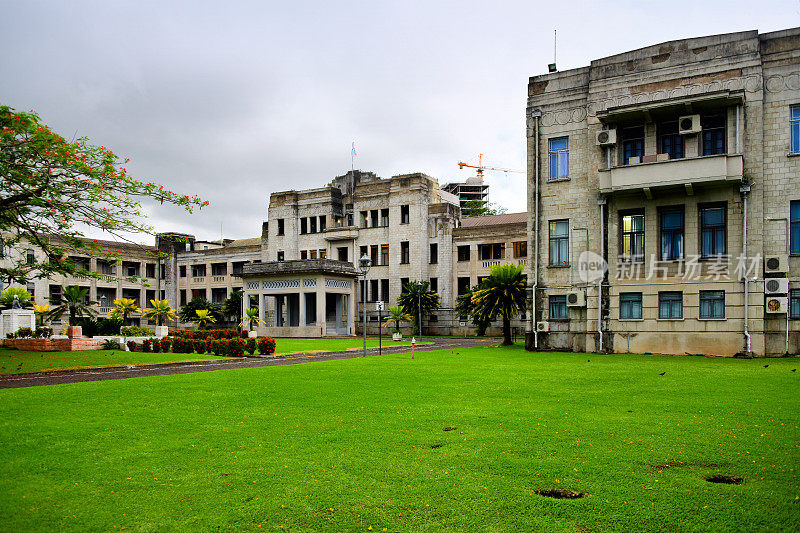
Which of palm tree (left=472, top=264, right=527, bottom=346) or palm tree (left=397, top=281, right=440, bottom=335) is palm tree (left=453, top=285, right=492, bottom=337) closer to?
palm tree (left=472, top=264, right=527, bottom=346)

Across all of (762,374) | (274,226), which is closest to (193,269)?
(274,226)

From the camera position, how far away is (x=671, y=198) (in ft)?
79.2

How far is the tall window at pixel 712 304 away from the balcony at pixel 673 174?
160 inches

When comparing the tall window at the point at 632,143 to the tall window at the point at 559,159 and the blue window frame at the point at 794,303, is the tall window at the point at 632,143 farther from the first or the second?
the blue window frame at the point at 794,303

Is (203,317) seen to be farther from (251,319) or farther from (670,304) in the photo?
(670,304)

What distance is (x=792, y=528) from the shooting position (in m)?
4.76

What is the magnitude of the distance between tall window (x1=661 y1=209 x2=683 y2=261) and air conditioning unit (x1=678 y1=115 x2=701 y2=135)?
3133mm

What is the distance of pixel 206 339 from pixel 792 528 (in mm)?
25738

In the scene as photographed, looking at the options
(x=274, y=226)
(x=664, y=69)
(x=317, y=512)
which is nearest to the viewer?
(x=317, y=512)

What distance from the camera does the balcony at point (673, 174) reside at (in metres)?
22.1

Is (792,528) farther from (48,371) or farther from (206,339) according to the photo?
(206,339)

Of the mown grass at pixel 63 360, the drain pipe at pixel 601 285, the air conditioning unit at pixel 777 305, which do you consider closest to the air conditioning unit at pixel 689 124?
the drain pipe at pixel 601 285

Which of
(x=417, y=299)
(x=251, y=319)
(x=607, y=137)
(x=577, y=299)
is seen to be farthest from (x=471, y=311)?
(x=251, y=319)

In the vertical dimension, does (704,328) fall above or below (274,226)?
below
